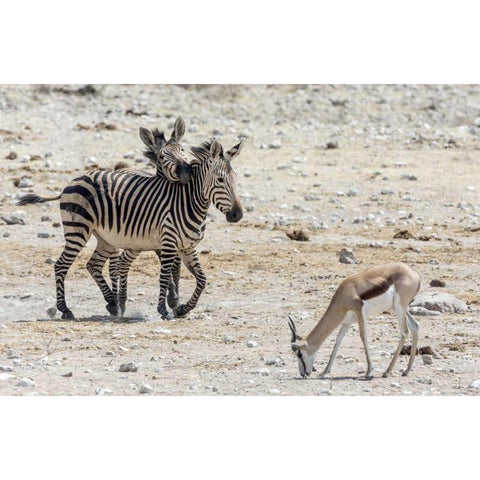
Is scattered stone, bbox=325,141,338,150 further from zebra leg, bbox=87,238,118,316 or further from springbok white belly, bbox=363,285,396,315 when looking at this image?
springbok white belly, bbox=363,285,396,315

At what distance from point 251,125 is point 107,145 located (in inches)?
142

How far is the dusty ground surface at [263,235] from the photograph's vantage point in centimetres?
1095

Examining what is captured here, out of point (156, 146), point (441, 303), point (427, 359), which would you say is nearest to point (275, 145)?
point (156, 146)

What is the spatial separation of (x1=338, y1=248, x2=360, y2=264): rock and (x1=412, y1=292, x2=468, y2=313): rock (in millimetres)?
2731

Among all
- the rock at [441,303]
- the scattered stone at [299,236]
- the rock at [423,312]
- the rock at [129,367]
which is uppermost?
the scattered stone at [299,236]

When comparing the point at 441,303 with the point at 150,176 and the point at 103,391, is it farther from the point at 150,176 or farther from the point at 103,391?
the point at 103,391

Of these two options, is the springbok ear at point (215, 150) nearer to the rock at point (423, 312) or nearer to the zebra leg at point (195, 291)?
the zebra leg at point (195, 291)

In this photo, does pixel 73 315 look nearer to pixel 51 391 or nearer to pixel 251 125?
pixel 51 391

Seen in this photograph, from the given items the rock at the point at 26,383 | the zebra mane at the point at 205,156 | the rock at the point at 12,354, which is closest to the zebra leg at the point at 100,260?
the zebra mane at the point at 205,156

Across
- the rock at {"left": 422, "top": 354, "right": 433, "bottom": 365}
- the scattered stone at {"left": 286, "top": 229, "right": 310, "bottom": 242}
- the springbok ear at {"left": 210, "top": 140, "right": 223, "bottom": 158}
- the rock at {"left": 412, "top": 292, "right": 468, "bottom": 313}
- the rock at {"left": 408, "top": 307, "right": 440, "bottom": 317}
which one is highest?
the springbok ear at {"left": 210, "top": 140, "right": 223, "bottom": 158}

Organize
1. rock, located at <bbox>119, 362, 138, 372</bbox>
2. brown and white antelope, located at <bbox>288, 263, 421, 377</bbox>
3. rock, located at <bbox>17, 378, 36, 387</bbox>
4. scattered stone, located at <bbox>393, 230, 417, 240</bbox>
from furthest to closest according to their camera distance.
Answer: scattered stone, located at <bbox>393, 230, 417, 240</bbox> < rock, located at <bbox>119, 362, 138, 372</bbox> < brown and white antelope, located at <bbox>288, 263, 421, 377</bbox> < rock, located at <bbox>17, 378, 36, 387</bbox>

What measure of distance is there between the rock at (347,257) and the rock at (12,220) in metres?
5.35

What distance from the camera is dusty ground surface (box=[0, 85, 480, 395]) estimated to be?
1095cm

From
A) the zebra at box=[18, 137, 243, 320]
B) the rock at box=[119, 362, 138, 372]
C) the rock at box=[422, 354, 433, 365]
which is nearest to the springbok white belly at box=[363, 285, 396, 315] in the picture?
the rock at box=[422, 354, 433, 365]
